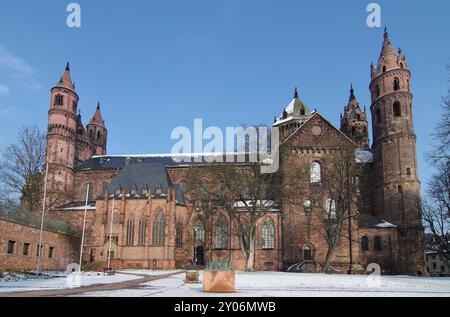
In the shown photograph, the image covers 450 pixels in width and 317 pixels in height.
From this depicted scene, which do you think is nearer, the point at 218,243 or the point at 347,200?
the point at 347,200

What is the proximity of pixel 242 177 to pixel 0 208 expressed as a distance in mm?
23296

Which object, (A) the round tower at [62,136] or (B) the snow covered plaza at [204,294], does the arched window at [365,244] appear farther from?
(A) the round tower at [62,136]

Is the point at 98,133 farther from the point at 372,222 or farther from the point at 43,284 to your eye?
the point at 43,284

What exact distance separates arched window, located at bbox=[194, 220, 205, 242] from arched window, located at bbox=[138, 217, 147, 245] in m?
6.89

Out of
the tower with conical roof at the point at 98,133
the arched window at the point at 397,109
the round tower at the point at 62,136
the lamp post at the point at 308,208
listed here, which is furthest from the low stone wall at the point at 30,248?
the arched window at the point at 397,109

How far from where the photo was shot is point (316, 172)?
5375 cm

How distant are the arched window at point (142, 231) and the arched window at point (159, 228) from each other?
45.4 inches

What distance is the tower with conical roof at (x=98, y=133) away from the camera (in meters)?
83.0

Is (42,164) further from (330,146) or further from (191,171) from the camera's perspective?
(330,146)

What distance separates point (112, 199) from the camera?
55031 millimetres

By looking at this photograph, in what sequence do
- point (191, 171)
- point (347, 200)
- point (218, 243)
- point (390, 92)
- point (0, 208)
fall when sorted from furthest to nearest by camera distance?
point (390, 92), point (218, 243), point (191, 171), point (347, 200), point (0, 208)

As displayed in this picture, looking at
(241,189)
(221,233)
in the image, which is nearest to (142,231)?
(221,233)

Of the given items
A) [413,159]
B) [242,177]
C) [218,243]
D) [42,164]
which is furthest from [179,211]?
[413,159]
